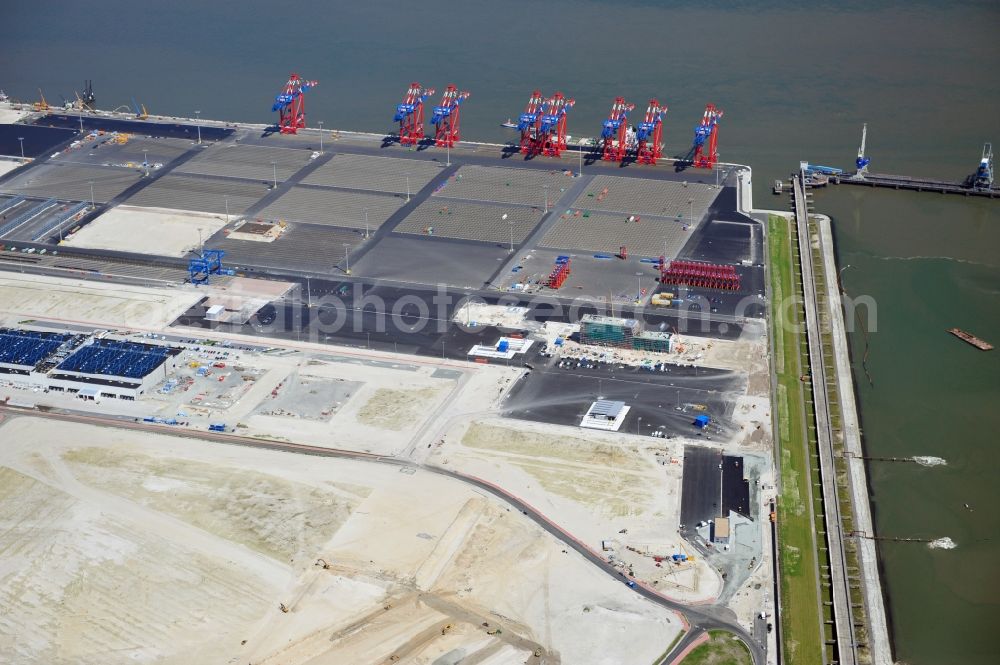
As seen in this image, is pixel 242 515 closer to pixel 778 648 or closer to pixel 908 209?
pixel 778 648

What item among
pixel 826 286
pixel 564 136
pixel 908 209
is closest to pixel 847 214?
pixel 908 209

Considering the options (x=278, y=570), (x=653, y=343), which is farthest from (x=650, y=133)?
(x=278, y=570)

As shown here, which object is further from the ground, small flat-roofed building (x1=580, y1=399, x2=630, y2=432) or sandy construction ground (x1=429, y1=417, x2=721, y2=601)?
small flat-roofed building (x1=580, y1=399, x2=630, y2=432)

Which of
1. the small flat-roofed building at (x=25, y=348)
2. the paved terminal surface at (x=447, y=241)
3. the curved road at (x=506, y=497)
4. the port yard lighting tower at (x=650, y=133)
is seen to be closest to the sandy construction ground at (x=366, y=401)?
the curved road at (x=506, y=497)

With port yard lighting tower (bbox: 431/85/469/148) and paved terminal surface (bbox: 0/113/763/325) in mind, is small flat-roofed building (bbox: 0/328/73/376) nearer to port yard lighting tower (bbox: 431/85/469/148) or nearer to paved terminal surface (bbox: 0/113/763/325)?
paved terminal surface (bbox: 0/113/763/325)

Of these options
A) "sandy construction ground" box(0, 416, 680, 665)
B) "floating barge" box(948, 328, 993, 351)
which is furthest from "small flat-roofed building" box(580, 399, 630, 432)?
"floating barge" box(948, 328, 993, 351)
